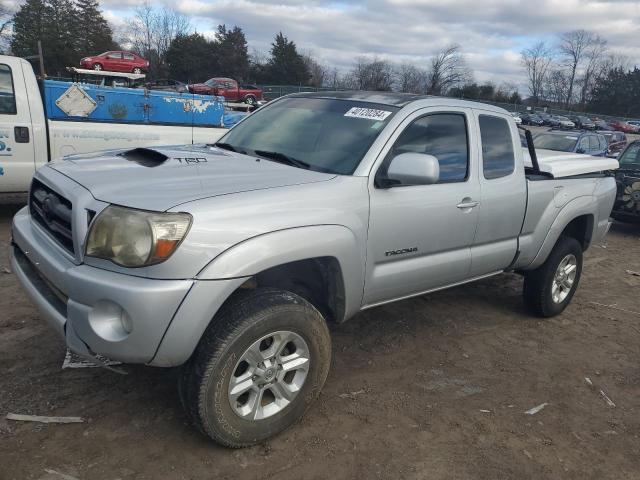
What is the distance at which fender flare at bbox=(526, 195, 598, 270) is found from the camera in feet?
14.8

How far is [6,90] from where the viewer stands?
635cm

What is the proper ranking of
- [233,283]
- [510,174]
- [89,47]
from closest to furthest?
[233,283], [510,174], [89,47]

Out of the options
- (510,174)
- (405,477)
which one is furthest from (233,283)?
(510,174)

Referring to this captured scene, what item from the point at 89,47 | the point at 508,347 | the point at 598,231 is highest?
the point at 89,47

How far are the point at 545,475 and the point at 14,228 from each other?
11.0 feet

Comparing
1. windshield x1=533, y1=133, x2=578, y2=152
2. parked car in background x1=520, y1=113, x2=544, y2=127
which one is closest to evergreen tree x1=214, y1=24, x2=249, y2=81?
parked car in background x1=520, y1=113, x2=544, y2=127

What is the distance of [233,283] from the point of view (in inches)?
98.0

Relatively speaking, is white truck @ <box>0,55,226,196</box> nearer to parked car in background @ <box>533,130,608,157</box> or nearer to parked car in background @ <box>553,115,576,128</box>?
parked car in background @ <box>533,130,608,157</box>

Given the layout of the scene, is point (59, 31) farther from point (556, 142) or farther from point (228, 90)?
point (556, 142)

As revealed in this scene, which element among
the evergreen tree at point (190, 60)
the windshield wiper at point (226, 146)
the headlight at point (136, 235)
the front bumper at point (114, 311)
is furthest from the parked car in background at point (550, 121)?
the front bumper at point (114, 311)

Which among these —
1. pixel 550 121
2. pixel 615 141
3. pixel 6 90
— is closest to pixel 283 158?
pixel 6 90

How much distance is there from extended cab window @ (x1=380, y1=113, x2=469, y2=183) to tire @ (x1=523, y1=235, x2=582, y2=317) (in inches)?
62.5

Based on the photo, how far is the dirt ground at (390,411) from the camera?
8.84 feet

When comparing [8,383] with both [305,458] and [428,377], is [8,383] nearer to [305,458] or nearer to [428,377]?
[305,458]
